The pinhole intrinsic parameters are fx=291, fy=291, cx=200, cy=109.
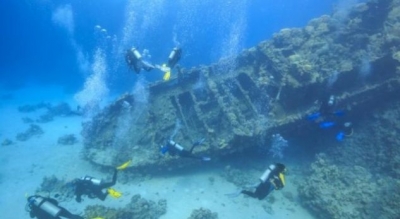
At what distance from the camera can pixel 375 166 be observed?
11406mm

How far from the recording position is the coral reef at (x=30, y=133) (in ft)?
66.4

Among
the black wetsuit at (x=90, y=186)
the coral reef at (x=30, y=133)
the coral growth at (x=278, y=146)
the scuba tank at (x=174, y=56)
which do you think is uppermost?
the coral reef at (x=30, y=133)

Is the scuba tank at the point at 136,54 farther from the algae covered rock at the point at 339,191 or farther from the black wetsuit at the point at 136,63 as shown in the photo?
the algae covered rock at the point at 339,191

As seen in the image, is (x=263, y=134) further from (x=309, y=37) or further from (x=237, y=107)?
(x=309, y=37)

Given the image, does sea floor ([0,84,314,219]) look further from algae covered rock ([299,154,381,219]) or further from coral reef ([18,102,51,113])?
coral reef ([18,102,51,113])

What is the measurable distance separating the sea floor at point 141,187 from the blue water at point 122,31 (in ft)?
32.9

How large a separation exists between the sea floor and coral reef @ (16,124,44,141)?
0.93 metres

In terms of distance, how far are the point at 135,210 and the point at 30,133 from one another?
1397 centimetres

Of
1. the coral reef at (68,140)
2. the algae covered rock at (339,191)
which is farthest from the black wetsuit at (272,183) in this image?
the coral reef at (68,140)

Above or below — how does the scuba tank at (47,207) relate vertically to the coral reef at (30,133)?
below

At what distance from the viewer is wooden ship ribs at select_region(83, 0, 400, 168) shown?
38.7ft

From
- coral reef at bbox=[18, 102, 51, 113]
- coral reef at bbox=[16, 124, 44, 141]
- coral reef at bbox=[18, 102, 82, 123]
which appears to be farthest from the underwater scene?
coral reef at bbox=[18, 102, 51, 113]

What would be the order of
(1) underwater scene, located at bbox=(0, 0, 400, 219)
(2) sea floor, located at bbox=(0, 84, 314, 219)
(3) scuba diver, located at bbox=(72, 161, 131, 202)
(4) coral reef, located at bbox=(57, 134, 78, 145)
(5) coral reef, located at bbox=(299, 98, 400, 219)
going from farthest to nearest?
(4) coral reef, located at bbox=(57, 134, 78, 145) < (2) sea floor, located at bbox=(0, 84, 314, 219) < (1) underwater scene, located at bbox=(0, 0, 400, 219) < (5) coral reef, located at bbox=(299, 98, 400, 219) < (3) scuba diver, located at bbox=(72, 161, 131, 202)

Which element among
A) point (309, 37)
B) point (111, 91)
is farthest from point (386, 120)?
point (111, 91)
